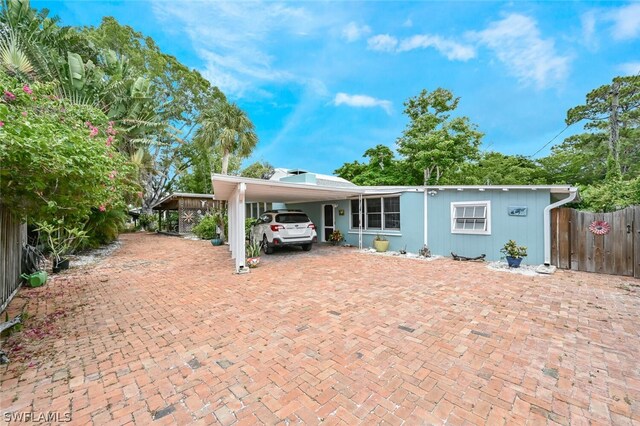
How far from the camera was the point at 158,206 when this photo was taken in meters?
22.8

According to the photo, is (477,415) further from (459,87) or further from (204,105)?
(204,105)

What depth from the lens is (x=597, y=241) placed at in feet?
21.9

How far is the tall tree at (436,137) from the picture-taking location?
17.2 m

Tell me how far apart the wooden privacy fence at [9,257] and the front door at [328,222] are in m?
10.3

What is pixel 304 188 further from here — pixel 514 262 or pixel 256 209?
pixel 256 209

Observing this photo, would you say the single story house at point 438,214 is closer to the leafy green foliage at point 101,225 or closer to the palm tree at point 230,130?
the leafy green foliage at point 101,225

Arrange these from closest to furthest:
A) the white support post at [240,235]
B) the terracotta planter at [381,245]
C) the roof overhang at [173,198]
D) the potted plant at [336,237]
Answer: the white support post at [240,235]
the terracotta planter at [381,245]
the potted plant at [336,237]
the roof overhang at [173,198]

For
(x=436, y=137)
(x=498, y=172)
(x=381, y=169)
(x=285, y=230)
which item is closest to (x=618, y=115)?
(x=498, y=172)

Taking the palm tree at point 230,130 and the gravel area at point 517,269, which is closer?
the gravel area at point 517,269

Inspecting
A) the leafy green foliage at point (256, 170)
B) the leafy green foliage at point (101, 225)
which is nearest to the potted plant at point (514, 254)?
the leafy green foliage at point (101, 225)

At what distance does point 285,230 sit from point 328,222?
417 centimetres

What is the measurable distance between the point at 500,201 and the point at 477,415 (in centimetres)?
757

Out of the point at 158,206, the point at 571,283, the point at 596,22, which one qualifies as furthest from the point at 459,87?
the point at 158,206

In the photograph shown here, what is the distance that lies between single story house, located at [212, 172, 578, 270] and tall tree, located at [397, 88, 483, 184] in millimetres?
8637
